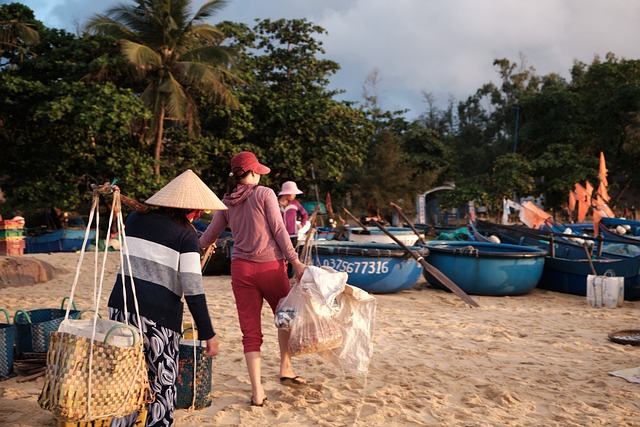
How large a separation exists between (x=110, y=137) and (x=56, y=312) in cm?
1376

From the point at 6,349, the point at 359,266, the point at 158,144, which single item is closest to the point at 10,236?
the point at 158,144

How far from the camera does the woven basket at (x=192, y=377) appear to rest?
3598 millimetres

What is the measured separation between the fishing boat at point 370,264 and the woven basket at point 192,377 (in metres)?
4.75

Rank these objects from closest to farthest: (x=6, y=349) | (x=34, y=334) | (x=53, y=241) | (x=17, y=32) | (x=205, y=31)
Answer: (x=6, y=349), (x=34, y=334), (x=53, y=241), (x=17, y=32), (x=205, y=31)

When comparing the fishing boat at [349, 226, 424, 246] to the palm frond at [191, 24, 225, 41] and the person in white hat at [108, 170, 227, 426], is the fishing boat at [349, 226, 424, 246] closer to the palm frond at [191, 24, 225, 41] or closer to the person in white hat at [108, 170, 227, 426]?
the palm frond at [191, 24, 225, 41]

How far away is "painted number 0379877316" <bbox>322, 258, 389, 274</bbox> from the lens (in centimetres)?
862

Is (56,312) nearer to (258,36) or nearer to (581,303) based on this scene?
(581,303)

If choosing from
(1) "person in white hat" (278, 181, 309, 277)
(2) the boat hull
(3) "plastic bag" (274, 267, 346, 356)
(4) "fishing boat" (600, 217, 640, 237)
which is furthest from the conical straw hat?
(4) "fishing boat" (600, 217, 640, 237)

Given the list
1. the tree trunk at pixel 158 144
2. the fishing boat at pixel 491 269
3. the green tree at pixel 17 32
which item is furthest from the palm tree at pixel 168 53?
the fishing boat at pixel 491 269

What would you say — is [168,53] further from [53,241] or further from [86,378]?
[86,378]

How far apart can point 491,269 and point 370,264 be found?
2.17 metres

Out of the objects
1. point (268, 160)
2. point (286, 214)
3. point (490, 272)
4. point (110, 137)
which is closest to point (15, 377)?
point (286, 214)

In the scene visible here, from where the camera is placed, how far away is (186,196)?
2.95m

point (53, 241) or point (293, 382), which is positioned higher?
point (53, 241)
